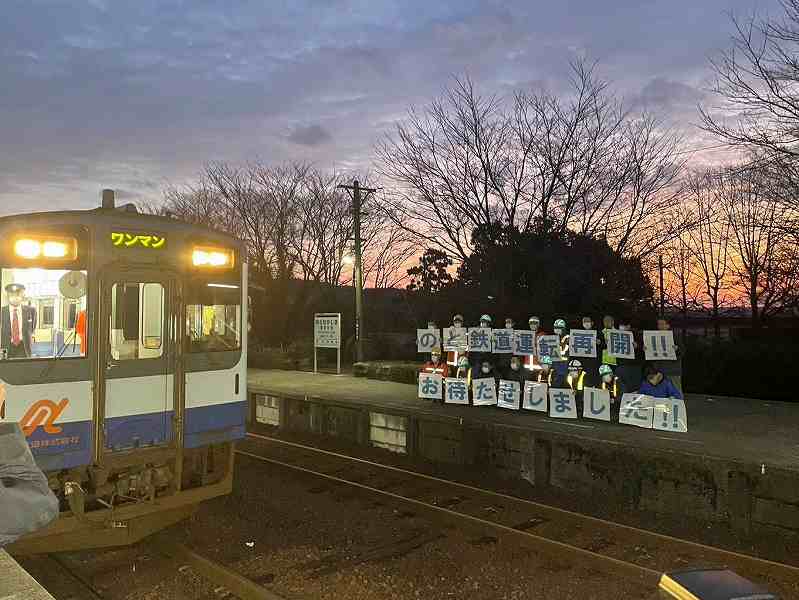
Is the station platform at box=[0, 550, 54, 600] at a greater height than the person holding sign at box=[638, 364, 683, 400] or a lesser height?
lesser

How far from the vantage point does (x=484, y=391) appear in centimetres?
1145

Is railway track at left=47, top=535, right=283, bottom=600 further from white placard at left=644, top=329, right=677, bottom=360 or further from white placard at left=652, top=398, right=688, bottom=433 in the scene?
white placard at left=644, top=329, right=677, bottom=360

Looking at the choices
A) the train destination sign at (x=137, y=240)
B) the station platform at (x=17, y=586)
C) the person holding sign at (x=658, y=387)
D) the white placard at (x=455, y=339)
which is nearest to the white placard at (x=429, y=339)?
the white placard at (x=455, y=339)

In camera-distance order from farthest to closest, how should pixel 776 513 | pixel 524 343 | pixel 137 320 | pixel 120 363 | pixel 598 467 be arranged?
pixel 524 343 → pixel 598 467 → pixel 776 513 → pixel 137 320 → pixel 120 363

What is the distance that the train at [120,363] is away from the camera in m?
5.14

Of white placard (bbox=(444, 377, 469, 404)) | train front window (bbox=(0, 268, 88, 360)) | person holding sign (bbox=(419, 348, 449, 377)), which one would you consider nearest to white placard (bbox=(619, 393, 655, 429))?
white placard (bbox=(444, 377, 469, 404))

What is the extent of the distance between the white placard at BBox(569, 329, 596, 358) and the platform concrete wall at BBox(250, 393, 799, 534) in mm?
2132

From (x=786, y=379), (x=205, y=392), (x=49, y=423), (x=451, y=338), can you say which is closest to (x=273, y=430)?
(x=451, y=338)

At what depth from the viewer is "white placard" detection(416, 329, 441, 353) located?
12.8 meters

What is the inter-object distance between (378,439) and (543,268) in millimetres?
8161

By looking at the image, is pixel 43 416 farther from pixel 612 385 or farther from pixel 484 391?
pixel 612 385

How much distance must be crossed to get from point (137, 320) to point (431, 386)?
23.8 ft

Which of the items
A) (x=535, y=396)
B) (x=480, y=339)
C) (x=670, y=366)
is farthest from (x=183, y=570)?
(x=670, y=366)

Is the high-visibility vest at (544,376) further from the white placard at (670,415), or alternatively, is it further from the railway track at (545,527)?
the railway track at (545,527)
